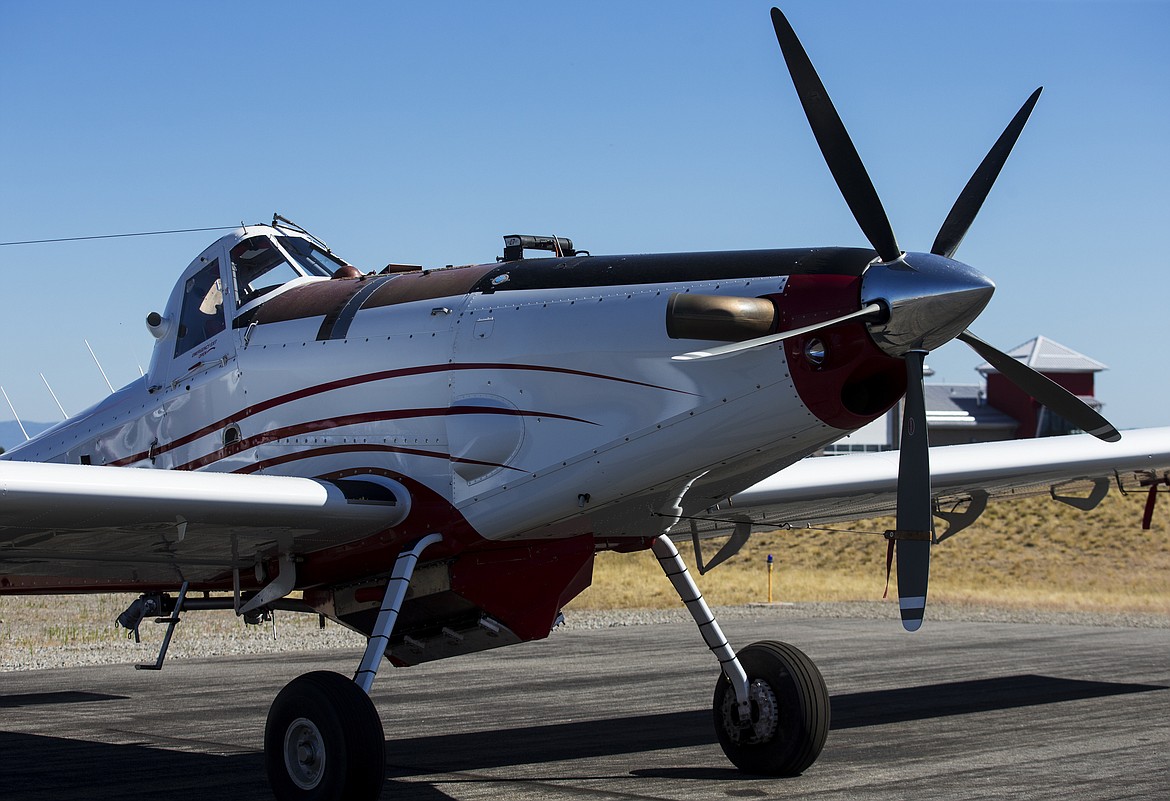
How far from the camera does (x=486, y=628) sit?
883 cm

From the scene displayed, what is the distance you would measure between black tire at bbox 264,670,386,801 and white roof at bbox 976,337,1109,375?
223 feet

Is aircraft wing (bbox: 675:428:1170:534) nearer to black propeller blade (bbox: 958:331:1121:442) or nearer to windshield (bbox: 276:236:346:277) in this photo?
black propeller blade (bbox: 958:331:1121:442)

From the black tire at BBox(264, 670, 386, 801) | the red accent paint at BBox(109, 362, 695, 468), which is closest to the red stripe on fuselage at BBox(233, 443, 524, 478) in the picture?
the red accent paint at BBox(109, 362, 695, 468)

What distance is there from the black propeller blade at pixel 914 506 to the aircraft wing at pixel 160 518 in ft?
10.8

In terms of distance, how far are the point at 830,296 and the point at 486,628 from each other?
339 cm

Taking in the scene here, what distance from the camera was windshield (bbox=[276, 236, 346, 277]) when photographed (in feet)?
33.5

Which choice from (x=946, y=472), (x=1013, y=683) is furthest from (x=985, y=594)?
(x=946, y=472)

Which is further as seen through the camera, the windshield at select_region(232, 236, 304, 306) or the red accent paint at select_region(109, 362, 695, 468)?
the windshield at select_region(232, 236, 304, 306)

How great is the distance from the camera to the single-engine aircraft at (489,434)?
7.39 meters

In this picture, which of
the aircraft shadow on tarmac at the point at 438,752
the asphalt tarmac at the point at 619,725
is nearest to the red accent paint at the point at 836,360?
the asphalt tarmac at the point at 619,725

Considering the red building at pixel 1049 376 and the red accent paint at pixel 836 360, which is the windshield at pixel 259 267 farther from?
the red building at pixel 1049 376

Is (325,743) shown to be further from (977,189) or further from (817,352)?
(977,189)

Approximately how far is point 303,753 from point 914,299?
4538 mm

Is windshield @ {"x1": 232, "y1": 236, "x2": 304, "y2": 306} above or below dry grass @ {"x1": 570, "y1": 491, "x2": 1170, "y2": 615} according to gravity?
above
